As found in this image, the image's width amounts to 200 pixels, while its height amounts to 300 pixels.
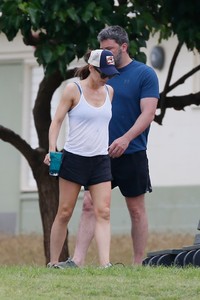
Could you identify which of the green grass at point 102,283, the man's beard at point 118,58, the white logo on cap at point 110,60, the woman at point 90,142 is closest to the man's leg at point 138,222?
the woman at point 90,142

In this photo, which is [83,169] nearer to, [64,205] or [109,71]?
[64,205]

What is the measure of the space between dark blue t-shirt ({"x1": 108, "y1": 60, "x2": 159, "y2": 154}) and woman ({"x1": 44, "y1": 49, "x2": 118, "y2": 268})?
1.65 ft

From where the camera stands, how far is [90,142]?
11750 mm

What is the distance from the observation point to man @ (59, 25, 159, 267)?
12289mm

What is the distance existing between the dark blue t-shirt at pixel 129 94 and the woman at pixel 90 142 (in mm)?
504

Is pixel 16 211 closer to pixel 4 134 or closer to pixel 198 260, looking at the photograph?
pixel 4 134

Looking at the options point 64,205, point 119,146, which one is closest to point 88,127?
point 119,146

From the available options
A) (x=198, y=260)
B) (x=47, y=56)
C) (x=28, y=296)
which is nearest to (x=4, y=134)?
(x=47, y=56)

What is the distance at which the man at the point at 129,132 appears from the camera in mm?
12289

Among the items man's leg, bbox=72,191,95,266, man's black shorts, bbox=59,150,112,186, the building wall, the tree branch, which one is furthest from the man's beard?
the building wall

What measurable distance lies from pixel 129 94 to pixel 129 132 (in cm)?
43

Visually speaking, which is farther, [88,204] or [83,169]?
[88,204]

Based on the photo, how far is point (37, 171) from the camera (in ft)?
55.4

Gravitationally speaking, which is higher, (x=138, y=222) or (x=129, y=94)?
(x=129, y=94)
